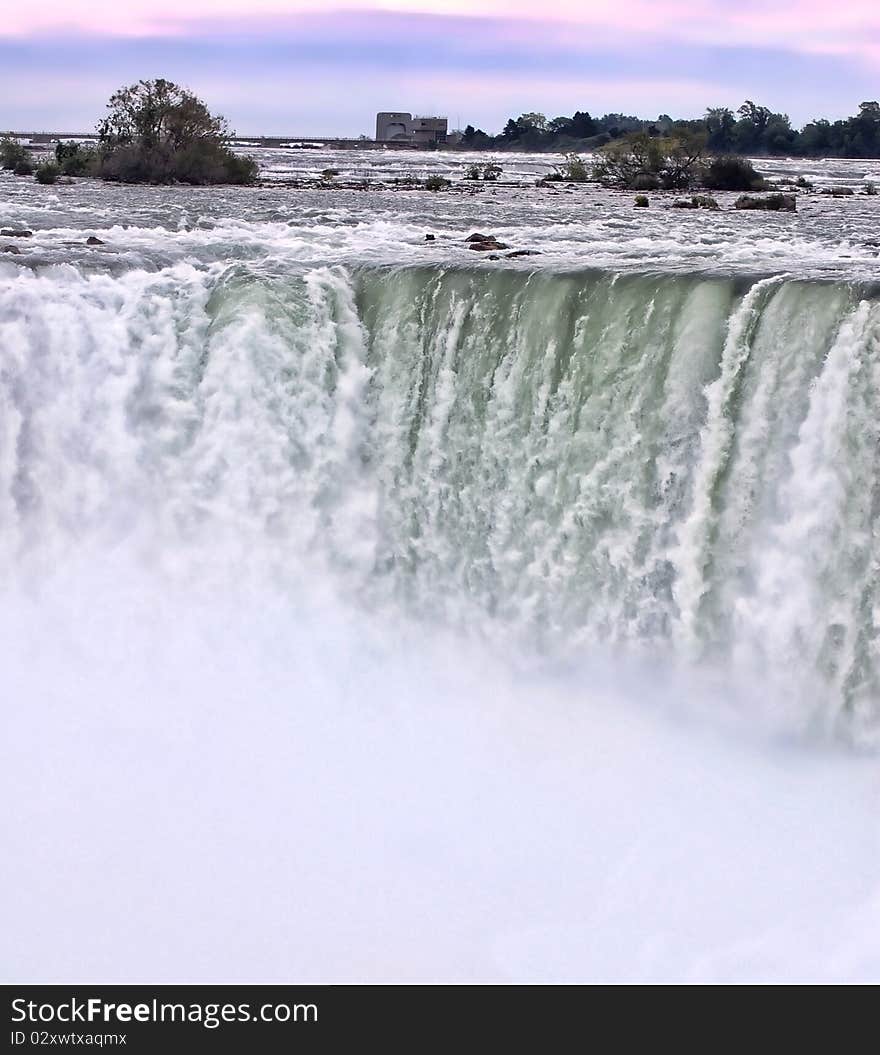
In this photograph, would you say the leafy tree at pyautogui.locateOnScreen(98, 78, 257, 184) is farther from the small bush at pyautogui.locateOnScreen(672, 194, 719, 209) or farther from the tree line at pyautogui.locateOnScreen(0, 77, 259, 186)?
the small bush at pyautogui.locateOnScreen(672, 194, 719, 209)

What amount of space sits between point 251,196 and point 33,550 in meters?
15.0

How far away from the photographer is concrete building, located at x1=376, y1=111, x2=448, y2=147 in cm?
9538

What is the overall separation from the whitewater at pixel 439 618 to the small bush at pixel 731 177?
59.5 ft

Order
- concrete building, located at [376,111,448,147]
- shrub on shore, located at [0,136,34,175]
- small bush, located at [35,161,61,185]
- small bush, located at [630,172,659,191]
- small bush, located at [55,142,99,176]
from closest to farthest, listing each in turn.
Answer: small bush, located at [35,161,61,185]
small bush, located at [630,172,659,191]
small bush, located at [55,142,99,176]
shrub on shore, located at [0,136,34,175]
concrete building, located at [376,111,448,147]

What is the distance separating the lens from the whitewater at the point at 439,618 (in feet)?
26.5

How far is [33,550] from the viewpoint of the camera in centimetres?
1135

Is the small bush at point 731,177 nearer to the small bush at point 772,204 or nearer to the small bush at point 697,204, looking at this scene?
the small bush at point 697,204

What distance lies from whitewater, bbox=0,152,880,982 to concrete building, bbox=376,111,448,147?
86535 mm

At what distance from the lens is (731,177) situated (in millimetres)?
30797

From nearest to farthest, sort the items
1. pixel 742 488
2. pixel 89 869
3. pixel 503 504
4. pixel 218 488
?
1. pixel 89 869
2. pixel 742 488
3. pixel 503 504
4. pixel 218 488

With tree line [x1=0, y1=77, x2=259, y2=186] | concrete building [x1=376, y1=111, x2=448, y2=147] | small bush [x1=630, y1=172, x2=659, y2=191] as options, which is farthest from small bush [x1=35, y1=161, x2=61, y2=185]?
concrete building [x1=376, y1=111, x2=448, y2=147]

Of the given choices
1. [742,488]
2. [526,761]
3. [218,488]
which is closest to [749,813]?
[526,761]
